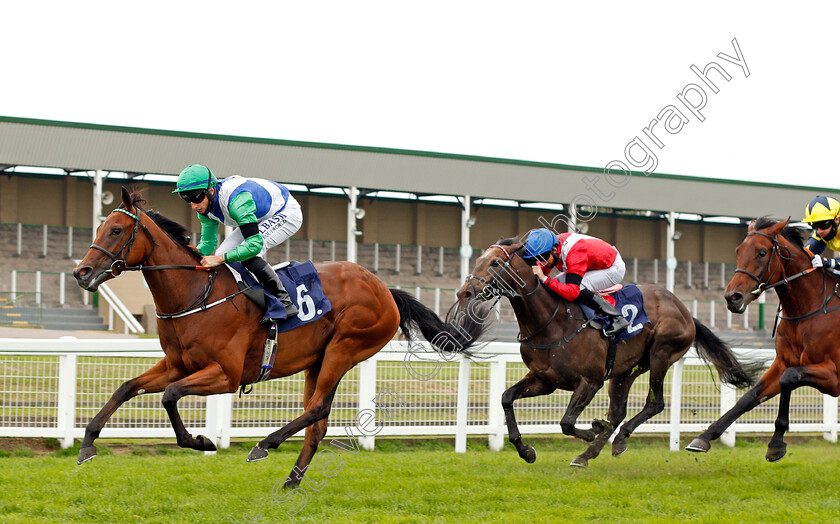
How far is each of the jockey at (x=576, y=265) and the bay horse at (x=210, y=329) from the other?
3.67ft

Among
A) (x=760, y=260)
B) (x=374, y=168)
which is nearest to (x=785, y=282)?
(x=760, y=260)

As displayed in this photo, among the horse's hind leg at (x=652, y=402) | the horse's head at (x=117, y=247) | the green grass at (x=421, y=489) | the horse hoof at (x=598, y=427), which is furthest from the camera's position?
the horse's hind leg at (x=652, y=402)

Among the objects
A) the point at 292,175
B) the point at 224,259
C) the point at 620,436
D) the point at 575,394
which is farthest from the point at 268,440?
the point at 292,175

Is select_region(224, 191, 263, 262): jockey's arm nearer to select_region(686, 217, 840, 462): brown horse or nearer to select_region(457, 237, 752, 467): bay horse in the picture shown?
select_region(457, 237, 752, 467): bay horse

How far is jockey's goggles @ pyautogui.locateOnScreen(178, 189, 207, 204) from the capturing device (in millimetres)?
4570

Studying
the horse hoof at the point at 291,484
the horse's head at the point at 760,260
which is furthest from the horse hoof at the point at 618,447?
the horse hoof at the point at 291,484

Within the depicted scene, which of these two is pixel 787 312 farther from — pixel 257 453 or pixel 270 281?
pixel 257 453

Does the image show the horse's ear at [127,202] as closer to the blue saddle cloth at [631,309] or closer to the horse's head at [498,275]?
the horse's head at [498,275]

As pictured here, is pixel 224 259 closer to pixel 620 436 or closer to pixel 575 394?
pixel 575 394

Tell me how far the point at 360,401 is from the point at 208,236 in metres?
2.53

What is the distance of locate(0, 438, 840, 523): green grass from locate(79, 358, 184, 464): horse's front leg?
0.40 m

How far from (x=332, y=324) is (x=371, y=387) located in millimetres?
2002

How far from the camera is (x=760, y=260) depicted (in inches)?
203

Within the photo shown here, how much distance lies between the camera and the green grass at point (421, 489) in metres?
4.51
